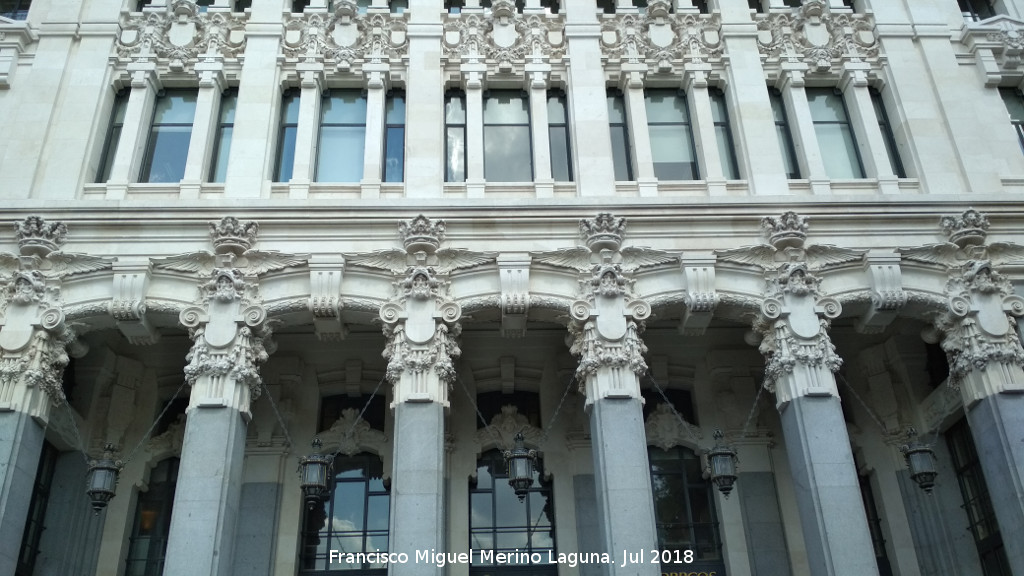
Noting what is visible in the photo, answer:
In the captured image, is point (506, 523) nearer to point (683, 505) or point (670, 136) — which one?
point (683, 505)

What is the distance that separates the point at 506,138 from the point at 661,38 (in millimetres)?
4671

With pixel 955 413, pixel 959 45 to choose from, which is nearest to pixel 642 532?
pixel 955 413

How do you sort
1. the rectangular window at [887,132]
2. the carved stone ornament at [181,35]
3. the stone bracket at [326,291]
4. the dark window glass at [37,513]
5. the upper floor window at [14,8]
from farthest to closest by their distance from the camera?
the upper floor window at [14,8], the carved stone ornament at [181,35], the rectangular window at [887,132], the dark window glass at [37,513], the stone bracket at [326,291]

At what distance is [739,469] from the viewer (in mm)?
20391

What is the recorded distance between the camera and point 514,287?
59.0 ft

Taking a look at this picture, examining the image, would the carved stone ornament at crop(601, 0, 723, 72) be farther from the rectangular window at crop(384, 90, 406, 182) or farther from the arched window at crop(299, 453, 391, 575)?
the arched window at crop(299, 453, 391, 575)

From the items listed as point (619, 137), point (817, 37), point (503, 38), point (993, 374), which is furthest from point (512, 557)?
point (817, 37)

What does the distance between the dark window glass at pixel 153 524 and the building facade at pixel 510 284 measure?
0.20ft

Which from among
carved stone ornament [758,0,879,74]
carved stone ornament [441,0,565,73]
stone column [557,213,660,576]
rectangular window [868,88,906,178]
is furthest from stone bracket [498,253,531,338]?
rectangular window [868,88,906,178]

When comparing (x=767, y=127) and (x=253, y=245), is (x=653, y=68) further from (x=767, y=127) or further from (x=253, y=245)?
(x=253, y=245)

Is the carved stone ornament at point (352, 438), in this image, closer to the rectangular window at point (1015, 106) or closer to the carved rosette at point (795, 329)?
the carved rosette at point (795, 329)

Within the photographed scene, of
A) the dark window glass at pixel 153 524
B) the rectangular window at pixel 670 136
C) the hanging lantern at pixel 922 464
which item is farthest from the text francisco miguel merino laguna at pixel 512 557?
the rectangular window at pixel 670 136

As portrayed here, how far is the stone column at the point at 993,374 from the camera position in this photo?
1652cm

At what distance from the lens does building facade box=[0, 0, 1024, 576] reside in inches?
671
